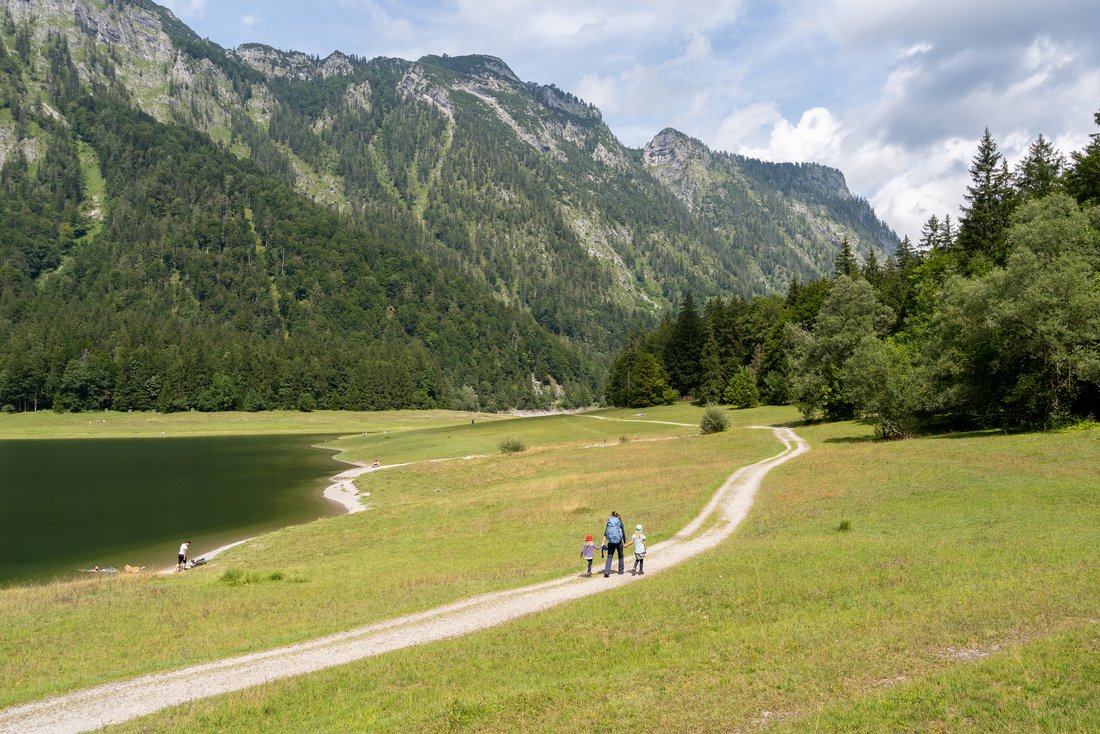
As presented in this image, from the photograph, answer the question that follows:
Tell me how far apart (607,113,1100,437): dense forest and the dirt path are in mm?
34427

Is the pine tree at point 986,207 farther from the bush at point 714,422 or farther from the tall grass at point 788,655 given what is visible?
the tall grass at point 788,655

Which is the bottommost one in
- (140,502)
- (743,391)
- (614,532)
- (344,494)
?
(344,494)

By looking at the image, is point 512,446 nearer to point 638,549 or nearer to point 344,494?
point 344,494

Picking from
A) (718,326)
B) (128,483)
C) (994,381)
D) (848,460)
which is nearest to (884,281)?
(718,326)

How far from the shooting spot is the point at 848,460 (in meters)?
44.2

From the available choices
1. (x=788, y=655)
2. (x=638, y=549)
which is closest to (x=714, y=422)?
(x=638, y=549)

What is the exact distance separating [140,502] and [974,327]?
70746 mm

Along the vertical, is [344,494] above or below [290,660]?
below

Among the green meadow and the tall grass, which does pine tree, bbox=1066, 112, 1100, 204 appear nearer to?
the green meadow

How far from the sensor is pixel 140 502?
54844 millimetres

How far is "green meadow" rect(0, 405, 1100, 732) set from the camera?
11.0 meters

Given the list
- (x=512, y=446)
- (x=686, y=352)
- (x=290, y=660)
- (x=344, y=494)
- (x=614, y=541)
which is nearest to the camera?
(x=290, y=660)

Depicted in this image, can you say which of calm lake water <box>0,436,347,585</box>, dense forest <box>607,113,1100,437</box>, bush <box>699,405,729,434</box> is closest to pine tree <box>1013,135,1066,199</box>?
dense forest <box>607,113,1100,437</box>

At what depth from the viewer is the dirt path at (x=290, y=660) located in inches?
551
